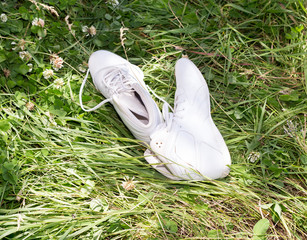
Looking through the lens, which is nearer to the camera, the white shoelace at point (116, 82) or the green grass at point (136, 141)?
the green grass at point (136, 141)

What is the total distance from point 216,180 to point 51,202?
2.92 feet

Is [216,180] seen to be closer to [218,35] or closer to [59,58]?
[218,35]

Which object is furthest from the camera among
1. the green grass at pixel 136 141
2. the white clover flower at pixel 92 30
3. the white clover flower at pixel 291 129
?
the white clover flower at pixel 92 30

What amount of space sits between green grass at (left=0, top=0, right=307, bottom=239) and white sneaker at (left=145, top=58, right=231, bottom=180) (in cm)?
8

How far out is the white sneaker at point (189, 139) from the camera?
66.1 inches

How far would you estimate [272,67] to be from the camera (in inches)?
78.7

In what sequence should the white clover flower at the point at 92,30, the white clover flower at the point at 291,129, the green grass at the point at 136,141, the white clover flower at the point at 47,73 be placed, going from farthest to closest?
1. the white clover flower at the point at 92,30
2. the white clover flower at the point at 47,73
3. the white clover flower at the point at 291,129
4. the green grass at the point at 136,141

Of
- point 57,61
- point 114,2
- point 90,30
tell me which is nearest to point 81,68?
point 57,61

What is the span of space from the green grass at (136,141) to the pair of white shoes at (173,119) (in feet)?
0.26

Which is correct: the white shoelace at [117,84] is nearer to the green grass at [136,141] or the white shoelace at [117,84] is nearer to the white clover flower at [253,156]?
the green grass at [136,141]

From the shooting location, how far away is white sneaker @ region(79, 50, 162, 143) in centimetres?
173

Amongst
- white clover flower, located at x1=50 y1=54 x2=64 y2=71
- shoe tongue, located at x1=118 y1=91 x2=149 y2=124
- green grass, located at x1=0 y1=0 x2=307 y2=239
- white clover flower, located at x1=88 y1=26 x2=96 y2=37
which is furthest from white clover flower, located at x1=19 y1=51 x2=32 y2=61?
shoe tongue, located at x1=118 y1=91 x2=149 y2=124

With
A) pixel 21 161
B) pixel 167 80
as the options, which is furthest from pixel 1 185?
pixel 167 80

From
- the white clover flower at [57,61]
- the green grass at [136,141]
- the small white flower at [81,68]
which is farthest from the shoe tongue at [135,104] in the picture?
the white clover flower at [57,61]
